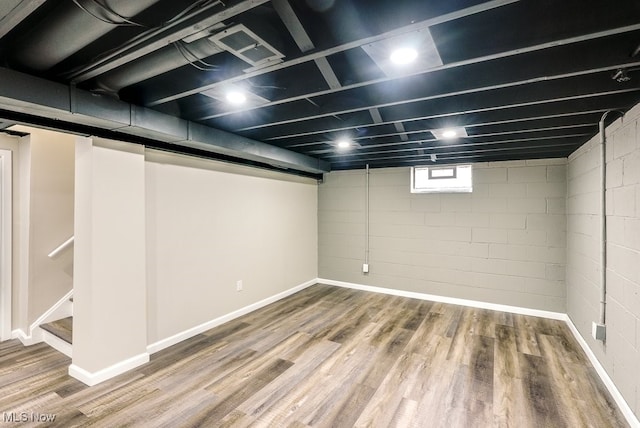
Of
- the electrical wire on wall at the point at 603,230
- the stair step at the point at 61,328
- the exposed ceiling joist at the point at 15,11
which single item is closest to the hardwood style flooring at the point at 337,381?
the stair step at the point at 61,328

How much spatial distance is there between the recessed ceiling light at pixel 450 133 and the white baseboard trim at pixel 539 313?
7.73 feet

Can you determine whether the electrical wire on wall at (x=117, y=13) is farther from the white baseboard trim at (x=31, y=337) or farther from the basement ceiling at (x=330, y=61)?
the white baseboard trim at (x=31, y=337)

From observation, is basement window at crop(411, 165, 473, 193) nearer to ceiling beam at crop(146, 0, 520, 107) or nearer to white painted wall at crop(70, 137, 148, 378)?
ceiling beam at crop(146, 0, 520, 107)

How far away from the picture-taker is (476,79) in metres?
1.88

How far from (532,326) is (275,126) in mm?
3878

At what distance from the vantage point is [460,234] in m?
4.61

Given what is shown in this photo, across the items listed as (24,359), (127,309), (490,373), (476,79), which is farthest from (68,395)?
(476,79)

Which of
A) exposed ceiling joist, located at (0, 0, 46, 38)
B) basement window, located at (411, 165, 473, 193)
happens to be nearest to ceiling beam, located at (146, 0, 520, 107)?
exposed ceiling joist, located at (0, 0, 46, 38)

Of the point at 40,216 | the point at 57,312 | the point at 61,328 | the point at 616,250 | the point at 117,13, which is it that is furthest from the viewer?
the point at 57,312

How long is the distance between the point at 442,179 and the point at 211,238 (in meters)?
3.50

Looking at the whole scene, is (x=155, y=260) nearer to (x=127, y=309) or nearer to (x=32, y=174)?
(x=127, y=309)

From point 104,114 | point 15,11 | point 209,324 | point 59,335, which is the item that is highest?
point 15,11

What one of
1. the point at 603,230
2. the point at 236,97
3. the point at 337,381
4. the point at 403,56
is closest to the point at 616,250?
the point at 603,230

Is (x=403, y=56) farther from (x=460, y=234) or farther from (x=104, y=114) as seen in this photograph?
(x=460, y=234)
